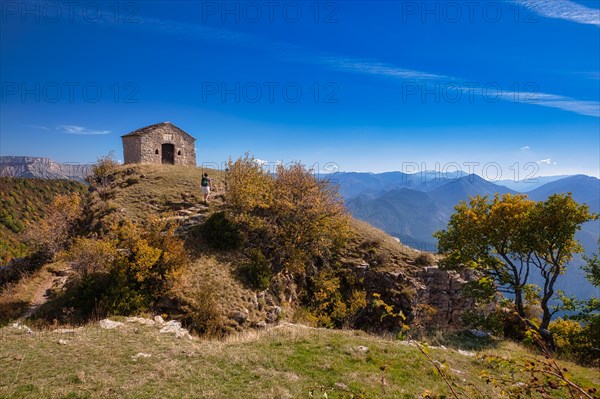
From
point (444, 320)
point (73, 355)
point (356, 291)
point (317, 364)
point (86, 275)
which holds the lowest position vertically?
point (444, 320)

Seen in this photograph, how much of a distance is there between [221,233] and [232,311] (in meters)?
7.80

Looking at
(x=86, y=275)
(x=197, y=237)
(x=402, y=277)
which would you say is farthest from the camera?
(x=402, y=277)

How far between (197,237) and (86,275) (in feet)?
28.5

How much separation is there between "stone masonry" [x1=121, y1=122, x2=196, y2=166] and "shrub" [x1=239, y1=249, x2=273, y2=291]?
96.6 ft

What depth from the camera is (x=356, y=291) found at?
2800 cm

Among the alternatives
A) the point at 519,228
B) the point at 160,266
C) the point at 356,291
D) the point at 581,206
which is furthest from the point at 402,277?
the point at 160,266

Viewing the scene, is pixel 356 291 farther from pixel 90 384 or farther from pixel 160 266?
pixel 90 384

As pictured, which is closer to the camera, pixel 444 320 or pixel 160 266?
pixel 160 266

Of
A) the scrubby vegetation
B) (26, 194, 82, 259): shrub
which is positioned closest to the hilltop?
(26, 194, 82, 259): shrub

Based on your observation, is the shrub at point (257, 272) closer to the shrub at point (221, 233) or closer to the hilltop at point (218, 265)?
the hilltop at point (218, 265)

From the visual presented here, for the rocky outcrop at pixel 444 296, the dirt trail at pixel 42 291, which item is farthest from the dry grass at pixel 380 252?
the dirt trail at pixel 42 291

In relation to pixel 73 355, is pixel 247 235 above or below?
above

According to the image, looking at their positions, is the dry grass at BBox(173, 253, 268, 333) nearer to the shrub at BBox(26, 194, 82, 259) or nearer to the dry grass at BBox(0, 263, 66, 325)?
the dry grass at BBox(0, 263, 66, 325)

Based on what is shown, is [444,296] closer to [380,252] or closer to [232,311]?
[380,252]
